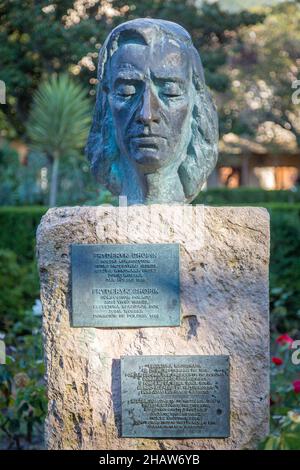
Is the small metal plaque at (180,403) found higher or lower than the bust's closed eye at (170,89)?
lower

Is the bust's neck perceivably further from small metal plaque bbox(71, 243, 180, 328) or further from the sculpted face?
small metal plaque bbox(71, 243, 180, 328)

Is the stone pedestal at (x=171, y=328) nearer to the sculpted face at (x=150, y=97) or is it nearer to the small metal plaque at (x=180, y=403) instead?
the small metal plaque at (x=180, y=403)

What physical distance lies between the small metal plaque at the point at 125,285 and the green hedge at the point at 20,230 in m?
6.18

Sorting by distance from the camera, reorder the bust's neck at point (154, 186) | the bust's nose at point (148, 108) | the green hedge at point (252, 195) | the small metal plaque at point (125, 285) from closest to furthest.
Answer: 1. the small metal plaque at point (125, 285)
2. the bust's nose at point (148, 108)
3. the bust's neck at point (154, 186)
4. the green hedge at point (252, 195)

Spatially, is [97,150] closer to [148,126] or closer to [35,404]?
[148,126]

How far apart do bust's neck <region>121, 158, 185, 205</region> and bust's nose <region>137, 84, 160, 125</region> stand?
33 cm

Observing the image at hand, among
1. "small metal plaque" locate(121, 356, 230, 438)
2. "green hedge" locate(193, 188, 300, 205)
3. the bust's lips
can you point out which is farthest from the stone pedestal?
"green hedge" locate(193, 188, 300, 205)

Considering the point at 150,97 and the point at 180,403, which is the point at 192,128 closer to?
the point at 150,97

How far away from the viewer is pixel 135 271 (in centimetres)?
362

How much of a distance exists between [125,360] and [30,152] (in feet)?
45.3

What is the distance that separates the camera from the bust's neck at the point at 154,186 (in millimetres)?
4086

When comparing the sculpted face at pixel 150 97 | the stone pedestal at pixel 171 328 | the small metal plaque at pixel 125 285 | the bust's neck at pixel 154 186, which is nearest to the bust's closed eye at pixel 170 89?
the sculpted face at pixel 150 97

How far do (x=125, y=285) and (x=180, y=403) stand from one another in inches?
25.5

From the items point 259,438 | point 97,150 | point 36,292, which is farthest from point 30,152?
point 259,438
